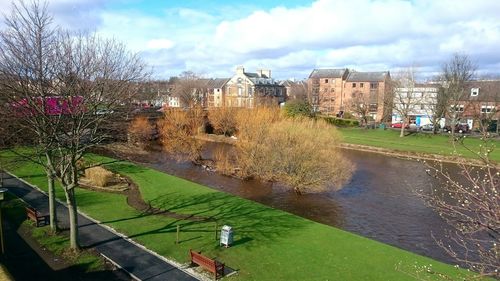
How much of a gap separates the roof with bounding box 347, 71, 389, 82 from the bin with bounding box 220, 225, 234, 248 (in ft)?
244

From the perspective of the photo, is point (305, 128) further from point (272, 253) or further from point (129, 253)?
point (129, 253)

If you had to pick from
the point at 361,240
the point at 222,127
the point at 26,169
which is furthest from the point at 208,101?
the point at 361,240

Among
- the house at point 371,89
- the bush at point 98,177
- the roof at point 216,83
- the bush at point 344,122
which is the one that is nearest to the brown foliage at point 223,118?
the bush at point 344,122

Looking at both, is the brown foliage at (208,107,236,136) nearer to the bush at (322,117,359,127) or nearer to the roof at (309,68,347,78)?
the bush at (322,117,359,127)

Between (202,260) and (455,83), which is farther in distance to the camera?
(455,83)

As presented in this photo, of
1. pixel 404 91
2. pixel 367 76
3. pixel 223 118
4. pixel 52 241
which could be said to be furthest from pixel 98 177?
pixel 367 76

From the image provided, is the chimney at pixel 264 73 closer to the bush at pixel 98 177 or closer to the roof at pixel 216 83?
the roof at pixel 216 83

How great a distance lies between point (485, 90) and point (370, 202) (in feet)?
172

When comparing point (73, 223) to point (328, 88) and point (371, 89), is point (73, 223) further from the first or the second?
point (328, 88)

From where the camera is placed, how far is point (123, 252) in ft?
61.8

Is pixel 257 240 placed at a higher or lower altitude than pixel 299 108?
lower

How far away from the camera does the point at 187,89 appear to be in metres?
93.2

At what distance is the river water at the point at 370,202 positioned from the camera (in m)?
25.2

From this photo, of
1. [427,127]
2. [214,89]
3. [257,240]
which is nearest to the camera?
[257,240]
